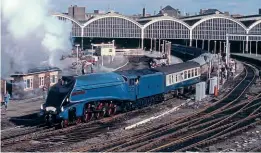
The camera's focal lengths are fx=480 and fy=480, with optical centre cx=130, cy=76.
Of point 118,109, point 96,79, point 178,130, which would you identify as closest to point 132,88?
point 118,109

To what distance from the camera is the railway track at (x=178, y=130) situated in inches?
739

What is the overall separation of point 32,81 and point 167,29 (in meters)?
68.1

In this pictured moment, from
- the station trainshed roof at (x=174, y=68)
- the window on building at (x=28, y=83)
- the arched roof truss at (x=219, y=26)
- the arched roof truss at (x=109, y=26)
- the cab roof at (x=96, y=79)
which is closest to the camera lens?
the cab roof at (x=96, y=79)

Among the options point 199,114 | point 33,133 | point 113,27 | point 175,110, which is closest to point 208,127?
point 199,114

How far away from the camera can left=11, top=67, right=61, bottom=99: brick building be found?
104 ft

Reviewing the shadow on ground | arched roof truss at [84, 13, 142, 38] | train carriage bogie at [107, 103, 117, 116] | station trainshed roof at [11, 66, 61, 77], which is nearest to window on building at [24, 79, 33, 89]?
station trainshed roof at [11, 66, 61, 77]

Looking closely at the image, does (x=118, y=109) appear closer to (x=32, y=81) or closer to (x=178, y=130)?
(x=178, y=130)

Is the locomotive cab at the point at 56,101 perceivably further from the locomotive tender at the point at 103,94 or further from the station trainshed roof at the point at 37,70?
the station trainshed roof at the point at 37,70

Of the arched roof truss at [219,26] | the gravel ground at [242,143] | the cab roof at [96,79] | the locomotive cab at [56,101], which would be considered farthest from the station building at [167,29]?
the gravel ground at [242,143]

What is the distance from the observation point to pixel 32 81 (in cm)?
3322

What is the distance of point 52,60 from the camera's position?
111 feet

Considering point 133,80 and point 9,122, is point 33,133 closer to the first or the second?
point 9,122

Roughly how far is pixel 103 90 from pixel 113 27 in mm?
73704

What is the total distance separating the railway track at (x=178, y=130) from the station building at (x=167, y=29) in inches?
2559
